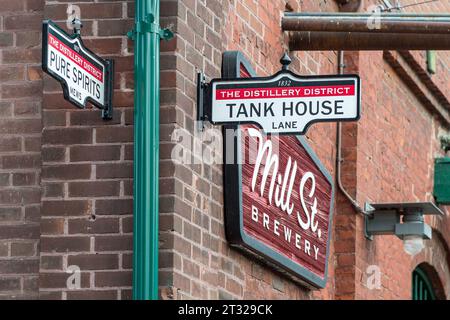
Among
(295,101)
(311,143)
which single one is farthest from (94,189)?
(311,143)

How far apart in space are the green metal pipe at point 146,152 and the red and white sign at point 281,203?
3.57ft

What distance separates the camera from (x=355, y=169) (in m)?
12.4

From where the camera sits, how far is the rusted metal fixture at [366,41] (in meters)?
10.8

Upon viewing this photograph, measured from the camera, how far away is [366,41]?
35.8 ft

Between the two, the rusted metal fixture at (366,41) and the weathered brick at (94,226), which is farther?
the rusted metal fixture at (366,41)

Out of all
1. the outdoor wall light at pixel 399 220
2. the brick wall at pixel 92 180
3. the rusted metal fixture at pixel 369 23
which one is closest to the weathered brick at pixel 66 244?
the brick wall at pixel 92 180

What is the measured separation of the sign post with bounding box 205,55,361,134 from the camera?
8.51 meters

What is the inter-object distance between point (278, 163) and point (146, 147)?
1.98 m

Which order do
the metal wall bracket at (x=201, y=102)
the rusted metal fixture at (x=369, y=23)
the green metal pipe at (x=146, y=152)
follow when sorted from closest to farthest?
1. the green metal pipe at (x=146, y=152)
2. the metal wall bracket at (x=201, y=102)
3. the rusted metal fixture at (x=369, y=23)

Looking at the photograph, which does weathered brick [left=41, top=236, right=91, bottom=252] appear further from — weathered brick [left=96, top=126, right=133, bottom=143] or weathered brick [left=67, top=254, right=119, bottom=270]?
weathered brick [left=96, top=126, right=133, bottom=143]

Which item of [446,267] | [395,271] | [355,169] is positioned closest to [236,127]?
[355,169]

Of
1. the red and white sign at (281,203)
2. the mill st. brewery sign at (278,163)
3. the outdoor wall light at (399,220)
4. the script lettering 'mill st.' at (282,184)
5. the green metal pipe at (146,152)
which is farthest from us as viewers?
the outdoor wall light at (399,220)

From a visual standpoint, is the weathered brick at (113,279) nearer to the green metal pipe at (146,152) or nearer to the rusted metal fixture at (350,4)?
the green metal pipe at (146,152)
